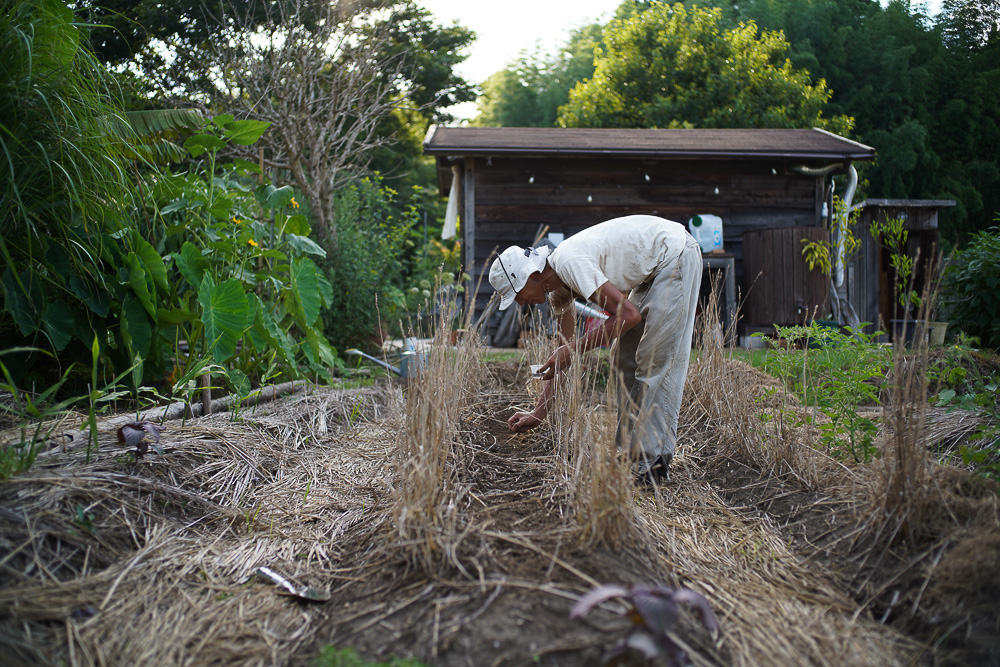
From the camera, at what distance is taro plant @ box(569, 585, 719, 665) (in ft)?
4.06

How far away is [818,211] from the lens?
8.60 meters

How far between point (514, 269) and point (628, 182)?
6361 mm

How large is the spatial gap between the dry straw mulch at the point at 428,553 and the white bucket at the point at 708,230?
5908mm

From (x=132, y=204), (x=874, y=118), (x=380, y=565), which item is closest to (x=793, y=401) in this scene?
(x=380, y=565)

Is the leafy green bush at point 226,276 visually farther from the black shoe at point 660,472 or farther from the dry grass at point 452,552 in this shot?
the black shoe at point 660,472

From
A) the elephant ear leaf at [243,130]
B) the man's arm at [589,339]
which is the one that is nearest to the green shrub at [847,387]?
the man's arm at [589,339]

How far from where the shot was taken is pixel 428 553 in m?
1.68

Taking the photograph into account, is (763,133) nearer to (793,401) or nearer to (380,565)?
(793,401)

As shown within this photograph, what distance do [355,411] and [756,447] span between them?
2334 millimetres

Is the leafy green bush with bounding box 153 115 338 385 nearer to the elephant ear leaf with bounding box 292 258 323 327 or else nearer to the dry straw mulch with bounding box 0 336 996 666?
the elephant ear leaf with bounding box 292 258 323 327

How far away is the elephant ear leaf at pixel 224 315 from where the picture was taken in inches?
125

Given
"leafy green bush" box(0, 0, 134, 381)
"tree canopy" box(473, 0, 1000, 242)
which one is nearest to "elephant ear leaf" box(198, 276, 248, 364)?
"leafy green bush" box(0, 0, 134, 381)

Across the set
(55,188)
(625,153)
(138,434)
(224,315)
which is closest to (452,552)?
(138,434)

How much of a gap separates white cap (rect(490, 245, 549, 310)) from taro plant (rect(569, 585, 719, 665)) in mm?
1453
